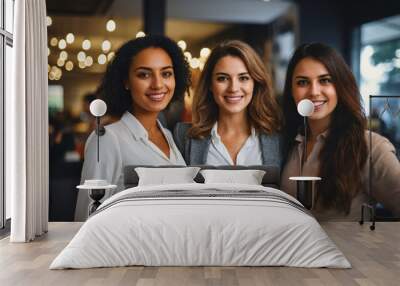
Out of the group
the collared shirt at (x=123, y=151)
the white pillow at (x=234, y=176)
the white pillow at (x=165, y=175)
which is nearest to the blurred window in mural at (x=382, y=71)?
the white pillow at (x=234, y=176)

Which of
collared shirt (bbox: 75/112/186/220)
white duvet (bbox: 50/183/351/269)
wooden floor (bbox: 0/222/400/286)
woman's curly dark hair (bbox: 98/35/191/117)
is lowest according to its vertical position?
wooden floor (bbox: 0/222/400/286)

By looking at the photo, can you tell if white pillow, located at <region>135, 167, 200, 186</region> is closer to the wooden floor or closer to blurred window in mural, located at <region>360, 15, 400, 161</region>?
the wooden floor

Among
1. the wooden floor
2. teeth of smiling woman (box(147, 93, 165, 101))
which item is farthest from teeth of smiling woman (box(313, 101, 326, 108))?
the wooden floor

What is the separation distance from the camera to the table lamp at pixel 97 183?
6.72 metres

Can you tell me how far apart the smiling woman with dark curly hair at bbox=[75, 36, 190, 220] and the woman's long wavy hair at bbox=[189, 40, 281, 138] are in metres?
0.23

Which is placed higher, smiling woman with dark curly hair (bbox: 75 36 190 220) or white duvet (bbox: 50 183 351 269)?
smiling woman with dark curly hair (bbox: 75 36 190 220)

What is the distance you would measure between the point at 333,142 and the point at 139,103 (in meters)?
2.33

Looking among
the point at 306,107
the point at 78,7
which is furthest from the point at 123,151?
the point at 306,107

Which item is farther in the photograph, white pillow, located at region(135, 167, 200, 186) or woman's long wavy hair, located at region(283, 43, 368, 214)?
woman's long wavy hair, located at region(283, 43, 368, 214)

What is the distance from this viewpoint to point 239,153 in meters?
7.26

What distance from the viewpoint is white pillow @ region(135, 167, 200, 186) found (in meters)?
6.76

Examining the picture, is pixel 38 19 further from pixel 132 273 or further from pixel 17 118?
pixel 132 273

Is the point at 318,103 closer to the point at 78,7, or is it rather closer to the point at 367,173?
the point at 367,173

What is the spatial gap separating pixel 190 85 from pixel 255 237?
304 cm
